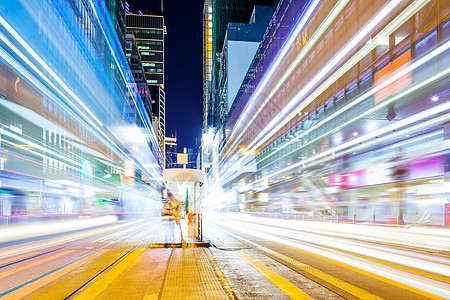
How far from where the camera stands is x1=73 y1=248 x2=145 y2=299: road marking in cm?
559

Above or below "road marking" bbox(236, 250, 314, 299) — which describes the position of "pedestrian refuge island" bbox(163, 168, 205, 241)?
above

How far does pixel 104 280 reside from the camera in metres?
6.73

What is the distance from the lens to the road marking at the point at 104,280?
18.4 ft

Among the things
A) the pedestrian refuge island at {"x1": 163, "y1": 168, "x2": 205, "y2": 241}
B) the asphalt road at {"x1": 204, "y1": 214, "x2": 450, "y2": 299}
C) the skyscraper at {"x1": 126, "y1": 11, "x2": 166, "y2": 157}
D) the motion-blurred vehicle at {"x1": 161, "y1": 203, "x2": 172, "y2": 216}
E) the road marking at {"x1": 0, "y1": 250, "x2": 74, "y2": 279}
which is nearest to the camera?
the asphalt road at {"x1": 204, "y1": 214, "x2": 450, "y2": 299}

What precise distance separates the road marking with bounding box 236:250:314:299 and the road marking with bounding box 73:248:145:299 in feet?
9.75

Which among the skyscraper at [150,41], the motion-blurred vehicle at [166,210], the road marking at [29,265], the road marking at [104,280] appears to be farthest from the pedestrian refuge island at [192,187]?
the skyscraper at [150,41]

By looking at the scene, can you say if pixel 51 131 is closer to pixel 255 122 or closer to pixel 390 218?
pixel 390 218

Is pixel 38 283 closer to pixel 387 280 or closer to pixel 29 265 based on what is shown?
pixel 29 265

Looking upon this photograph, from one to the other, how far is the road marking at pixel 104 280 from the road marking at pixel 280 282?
2.97 m

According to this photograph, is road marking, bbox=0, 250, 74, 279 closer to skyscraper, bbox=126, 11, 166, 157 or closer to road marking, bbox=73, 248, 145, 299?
road marking, bbox=73, 248, 145, 299

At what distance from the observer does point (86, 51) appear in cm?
2203

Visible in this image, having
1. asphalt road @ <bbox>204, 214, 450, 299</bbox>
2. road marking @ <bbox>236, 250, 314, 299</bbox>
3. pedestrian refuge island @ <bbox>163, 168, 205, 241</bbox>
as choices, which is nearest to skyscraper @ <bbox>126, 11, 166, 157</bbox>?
pedestrian refuge island @ <bbox>163, 168, 205, 241</bbox>

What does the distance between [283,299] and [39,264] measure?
6.75 m

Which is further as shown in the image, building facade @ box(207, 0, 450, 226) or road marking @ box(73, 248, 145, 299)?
building facade @ box(207, 0, 450, 226)
